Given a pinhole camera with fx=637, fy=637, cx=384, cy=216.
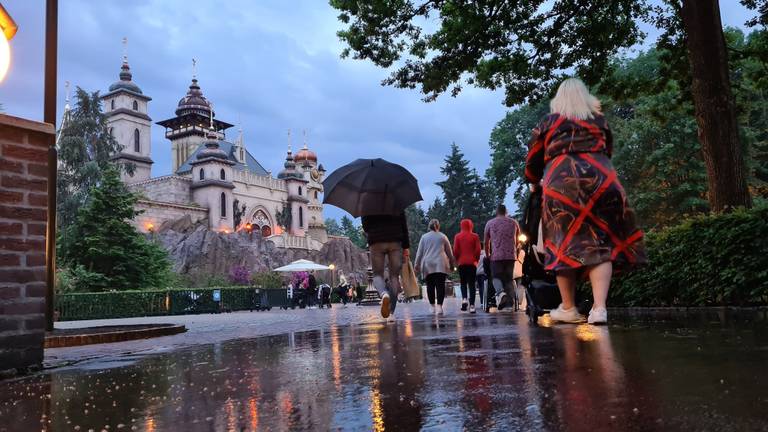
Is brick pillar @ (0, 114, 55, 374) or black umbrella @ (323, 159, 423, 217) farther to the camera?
black umbrella @ (323, 159, 423, 217)

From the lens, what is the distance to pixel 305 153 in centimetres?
9806

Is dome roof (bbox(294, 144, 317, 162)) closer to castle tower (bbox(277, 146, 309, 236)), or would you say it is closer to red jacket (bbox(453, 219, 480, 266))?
castle tower (bbox(277, 146, 309, 236))

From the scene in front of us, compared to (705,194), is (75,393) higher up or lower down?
lower down

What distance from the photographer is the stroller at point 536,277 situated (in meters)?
Result: 6.35

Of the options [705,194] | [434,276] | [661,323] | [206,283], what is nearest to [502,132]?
[705,194]

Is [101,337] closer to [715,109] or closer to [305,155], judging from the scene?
[715,109]

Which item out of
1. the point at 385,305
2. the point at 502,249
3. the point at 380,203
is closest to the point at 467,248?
the point at 502,249

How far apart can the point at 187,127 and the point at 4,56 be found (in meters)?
83.7

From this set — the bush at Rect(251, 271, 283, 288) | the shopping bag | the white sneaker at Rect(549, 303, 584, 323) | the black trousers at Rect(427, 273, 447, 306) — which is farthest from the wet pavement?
the bush at Rect(251, 271, 283, 288)

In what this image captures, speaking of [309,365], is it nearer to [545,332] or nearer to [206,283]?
[545,332]

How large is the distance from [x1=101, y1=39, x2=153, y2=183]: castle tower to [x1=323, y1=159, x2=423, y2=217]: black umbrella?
220ft

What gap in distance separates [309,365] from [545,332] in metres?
2.54

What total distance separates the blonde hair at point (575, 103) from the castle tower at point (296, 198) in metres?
73.9

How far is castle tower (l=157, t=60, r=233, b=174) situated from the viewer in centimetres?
8325
